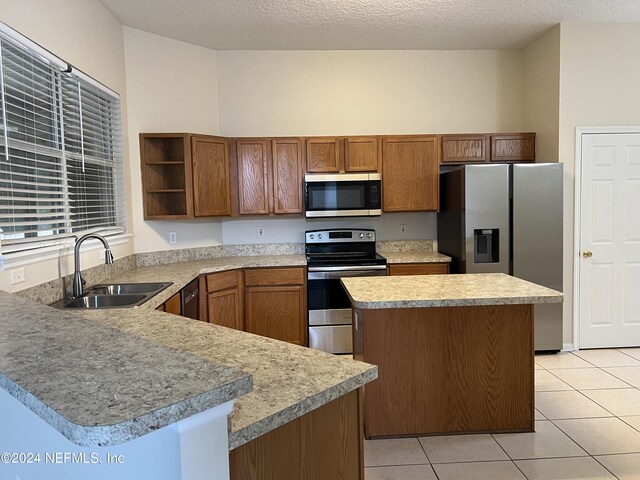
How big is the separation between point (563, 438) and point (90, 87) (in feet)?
12.4

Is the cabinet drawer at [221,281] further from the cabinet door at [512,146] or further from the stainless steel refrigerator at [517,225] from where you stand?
the cabinet door at [512,146]

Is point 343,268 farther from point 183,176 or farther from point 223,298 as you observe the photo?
point 183,176

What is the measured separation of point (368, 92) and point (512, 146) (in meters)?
1.52

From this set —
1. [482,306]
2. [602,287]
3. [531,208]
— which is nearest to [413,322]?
[482,306]

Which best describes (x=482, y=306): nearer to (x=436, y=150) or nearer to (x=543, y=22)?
(x=436, y=150)

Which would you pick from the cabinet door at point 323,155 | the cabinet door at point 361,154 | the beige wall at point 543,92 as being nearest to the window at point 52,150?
the cabinet door at point 323,155

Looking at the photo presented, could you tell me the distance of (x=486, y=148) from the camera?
4266 mm

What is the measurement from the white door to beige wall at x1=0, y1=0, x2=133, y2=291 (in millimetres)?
4007

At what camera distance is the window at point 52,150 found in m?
2.15

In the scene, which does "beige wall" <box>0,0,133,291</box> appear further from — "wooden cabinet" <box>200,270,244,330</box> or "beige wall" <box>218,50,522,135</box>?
"beige wall" <box>218,50,522,135</box>

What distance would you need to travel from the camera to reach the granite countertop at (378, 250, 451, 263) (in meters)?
4.04

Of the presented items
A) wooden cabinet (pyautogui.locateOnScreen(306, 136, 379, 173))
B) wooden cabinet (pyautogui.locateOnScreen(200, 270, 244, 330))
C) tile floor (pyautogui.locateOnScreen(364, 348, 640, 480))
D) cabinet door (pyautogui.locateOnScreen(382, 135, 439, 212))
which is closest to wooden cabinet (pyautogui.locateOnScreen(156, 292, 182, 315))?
wooden cabinet (pyautogui.locateOnScreen(200, 270, 244, 330))

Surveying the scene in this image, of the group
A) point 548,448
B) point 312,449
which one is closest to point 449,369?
point 548,448

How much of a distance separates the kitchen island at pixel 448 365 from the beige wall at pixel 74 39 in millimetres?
1688
